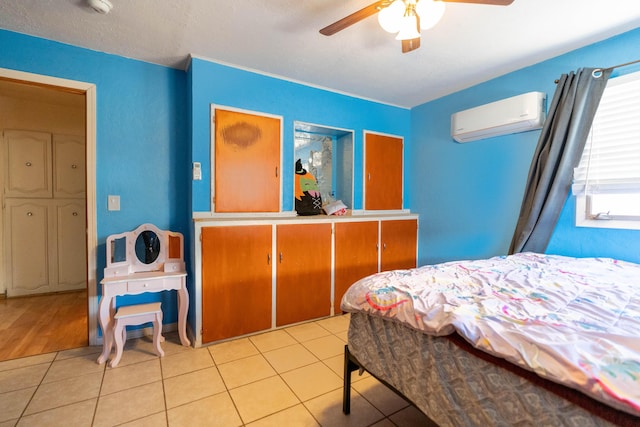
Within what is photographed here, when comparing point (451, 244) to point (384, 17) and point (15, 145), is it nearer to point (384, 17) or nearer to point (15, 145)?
point (384, 17)

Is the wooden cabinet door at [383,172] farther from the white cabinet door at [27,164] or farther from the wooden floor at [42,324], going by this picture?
the white cabinet door at [27,164]

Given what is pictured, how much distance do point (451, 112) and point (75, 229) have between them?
478 centimetres

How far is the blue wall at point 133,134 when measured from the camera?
2270mm

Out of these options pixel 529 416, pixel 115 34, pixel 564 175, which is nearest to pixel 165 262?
pixel 115 34

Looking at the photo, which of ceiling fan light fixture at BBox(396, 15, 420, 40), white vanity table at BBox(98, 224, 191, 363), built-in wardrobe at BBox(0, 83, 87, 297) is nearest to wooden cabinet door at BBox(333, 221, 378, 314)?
white vanity table at BBox(98, 224, 191, 363)

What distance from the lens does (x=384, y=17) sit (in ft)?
4.98

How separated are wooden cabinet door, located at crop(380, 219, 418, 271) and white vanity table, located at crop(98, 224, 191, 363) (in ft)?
6.80

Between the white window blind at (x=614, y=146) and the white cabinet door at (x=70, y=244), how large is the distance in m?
5.25

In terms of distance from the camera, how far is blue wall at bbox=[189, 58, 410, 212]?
8.05 ft

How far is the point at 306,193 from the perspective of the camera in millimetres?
3197

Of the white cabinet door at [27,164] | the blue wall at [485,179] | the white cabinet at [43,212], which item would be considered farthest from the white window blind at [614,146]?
the white cabinet door at [27,164]

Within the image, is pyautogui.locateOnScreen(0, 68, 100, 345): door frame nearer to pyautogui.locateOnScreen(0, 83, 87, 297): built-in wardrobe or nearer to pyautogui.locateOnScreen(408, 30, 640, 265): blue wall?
pyautogui.locateOnScreen(0, 83, 87, 297): built-in wardrobe

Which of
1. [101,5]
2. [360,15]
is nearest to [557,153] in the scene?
[360,15]

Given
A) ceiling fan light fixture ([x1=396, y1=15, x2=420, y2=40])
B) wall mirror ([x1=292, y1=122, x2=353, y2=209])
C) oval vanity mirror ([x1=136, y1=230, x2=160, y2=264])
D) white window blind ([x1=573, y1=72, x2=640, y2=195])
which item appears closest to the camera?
ceiling fan light fixture ([x1=396, y1=15, x2=420, y2=40])
